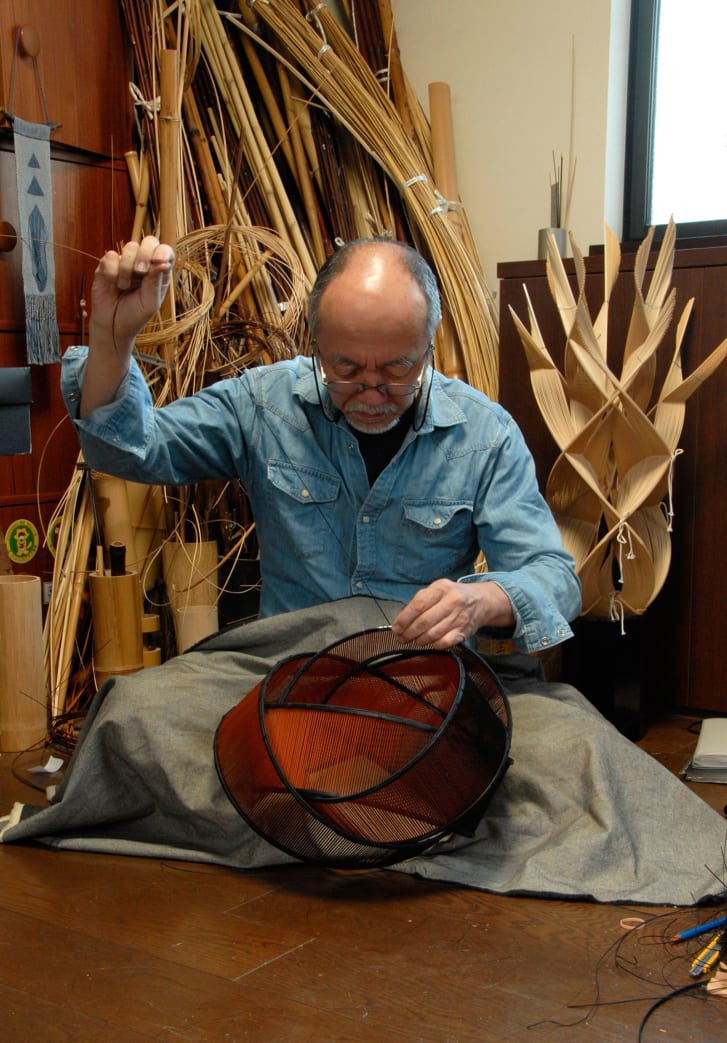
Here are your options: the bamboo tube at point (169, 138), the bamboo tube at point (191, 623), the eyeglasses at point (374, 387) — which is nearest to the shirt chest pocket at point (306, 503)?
the eyeglasses at point (374, 387)

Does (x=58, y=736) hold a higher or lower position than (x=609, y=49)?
lower

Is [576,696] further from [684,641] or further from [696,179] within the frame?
[696,179]

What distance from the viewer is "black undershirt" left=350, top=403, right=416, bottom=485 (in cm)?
196

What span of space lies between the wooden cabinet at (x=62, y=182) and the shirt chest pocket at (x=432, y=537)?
3.61ft

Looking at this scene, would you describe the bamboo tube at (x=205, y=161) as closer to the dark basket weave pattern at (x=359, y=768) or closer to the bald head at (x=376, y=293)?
the bald head at (x=376, y=293)

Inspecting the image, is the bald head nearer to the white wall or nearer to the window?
the white wall

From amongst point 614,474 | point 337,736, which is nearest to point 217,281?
point 614,474

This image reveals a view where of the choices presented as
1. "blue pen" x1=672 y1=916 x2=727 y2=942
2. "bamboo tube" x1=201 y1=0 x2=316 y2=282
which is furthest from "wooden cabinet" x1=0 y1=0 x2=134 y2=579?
"blue pen" x1=672 y1=916 x2=727 y2=942

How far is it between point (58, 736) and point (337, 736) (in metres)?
1.02

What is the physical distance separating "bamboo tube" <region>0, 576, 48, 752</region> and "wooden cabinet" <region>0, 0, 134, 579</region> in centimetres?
36

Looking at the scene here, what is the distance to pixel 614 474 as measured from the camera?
95.3 inches

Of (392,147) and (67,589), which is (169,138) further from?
(67,589)

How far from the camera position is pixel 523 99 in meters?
3.00

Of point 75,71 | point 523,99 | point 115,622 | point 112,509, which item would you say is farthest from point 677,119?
point 115,622
